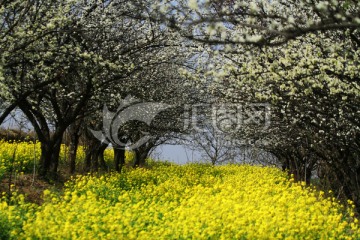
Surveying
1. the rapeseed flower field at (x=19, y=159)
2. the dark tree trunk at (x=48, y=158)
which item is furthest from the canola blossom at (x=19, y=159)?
the dark tree trunk at (x=48, y=158)

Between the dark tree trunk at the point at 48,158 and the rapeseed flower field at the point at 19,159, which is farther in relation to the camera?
the rapeseed flower field at the point at 19,159

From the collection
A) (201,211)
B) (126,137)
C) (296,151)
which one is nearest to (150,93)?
(126,137)

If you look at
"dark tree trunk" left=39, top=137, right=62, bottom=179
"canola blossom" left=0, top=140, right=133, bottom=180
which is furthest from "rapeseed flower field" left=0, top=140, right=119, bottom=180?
"dark tree trunk" left=39, top=137, right=62, bottom=179

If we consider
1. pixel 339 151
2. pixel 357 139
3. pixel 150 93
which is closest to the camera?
pixel 357 139

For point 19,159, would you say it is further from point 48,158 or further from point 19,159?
point 48,158

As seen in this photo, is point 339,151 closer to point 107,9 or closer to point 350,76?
point 350,76

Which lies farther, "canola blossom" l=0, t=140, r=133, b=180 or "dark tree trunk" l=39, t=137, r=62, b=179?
"canola blossom" l=0, t=140, r=133, b=180

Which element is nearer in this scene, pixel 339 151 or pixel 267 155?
pixel 339 151

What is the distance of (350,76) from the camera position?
8789 mm

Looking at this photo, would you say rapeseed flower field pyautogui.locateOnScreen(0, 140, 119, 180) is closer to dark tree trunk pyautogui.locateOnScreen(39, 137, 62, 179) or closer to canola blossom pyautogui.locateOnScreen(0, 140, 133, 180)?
canola blossom pyautogui.locateOnScreen(0, 140, 133, 180)

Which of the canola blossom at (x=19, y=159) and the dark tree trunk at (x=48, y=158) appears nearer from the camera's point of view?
the dark tree trunk at (x=48, y=158)

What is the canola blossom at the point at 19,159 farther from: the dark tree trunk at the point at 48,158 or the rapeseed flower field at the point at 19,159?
the dark tree trunk at the point at 48,158

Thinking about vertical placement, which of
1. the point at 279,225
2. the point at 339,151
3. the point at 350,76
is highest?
the point at 350,76

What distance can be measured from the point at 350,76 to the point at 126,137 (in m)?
14.7
